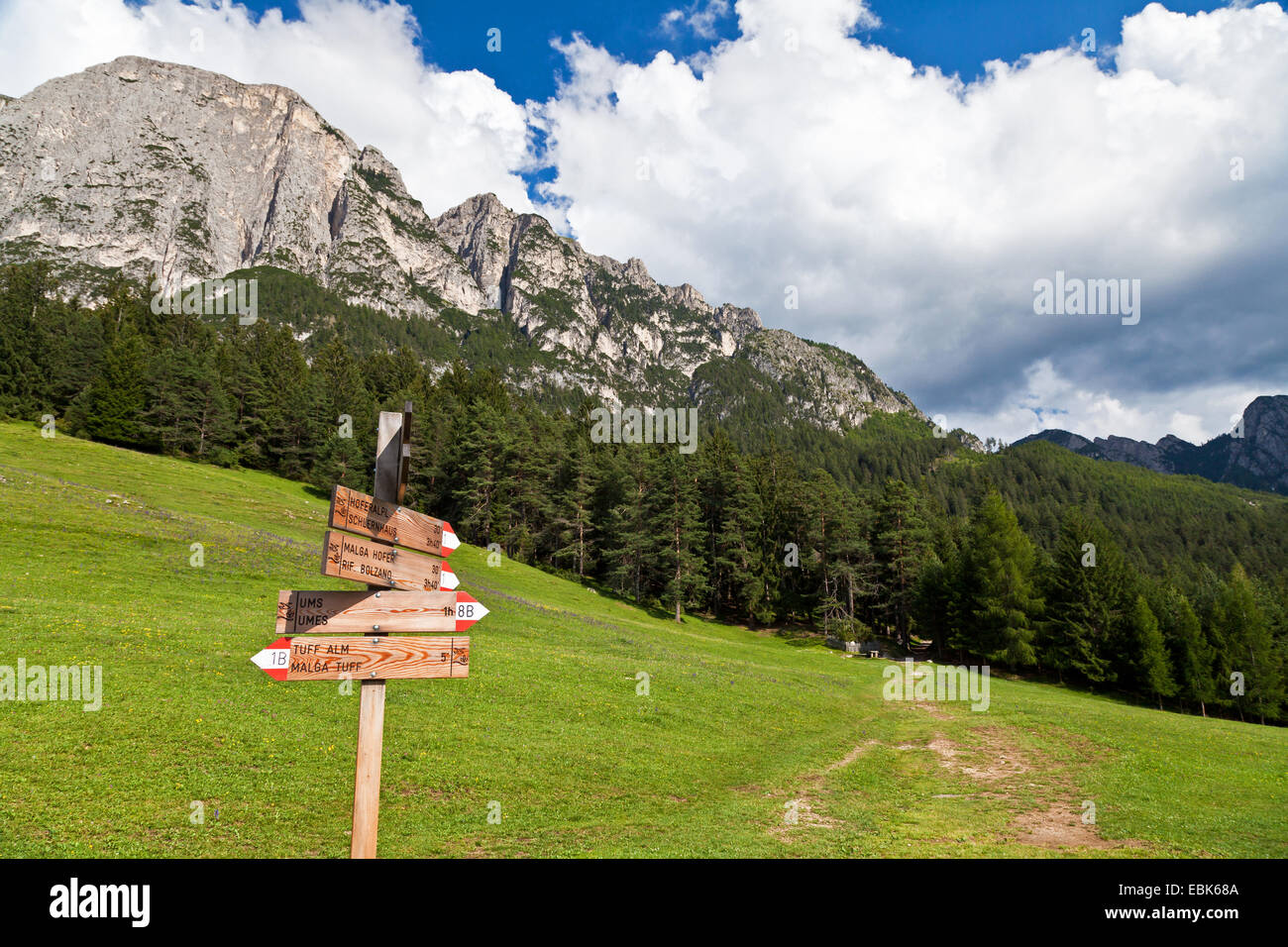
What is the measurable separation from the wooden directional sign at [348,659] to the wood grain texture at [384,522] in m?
1.12

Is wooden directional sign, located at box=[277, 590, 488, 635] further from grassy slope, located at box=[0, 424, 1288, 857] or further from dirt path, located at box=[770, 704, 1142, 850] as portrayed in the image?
dirt path, located at box=[770, 704, 1142, 850]

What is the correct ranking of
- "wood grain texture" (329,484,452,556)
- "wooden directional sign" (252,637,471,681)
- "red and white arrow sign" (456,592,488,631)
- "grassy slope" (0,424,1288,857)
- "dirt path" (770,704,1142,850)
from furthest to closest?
"dirt path" (770,704,1142,850)
"grassy slope" (0,424,1288,857)
"red and white arrow sign" (456,592,488,631)
"wood grain texture" (329,484,452,556)
"wooden directional sign" (252,637,471,681)

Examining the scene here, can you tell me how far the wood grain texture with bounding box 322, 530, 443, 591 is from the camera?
20.3ft

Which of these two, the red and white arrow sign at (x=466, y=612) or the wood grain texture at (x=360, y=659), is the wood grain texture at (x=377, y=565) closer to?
the red and white arrow sign at (x=466, y=612)

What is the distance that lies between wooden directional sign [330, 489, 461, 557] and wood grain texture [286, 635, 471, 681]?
1108 millimetres

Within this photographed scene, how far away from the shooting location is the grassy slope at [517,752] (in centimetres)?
1122

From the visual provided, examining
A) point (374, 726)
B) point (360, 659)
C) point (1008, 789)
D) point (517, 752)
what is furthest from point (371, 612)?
point (1008, 789)

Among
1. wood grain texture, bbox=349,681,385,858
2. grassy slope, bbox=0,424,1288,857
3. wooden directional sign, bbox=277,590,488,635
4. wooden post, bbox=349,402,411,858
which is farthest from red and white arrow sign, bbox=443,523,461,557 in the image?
grassy slope, bbox=0,424,1288,857

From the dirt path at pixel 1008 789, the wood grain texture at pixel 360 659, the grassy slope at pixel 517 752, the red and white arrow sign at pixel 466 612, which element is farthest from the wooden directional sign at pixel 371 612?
the dirt path at pixel 1008 789

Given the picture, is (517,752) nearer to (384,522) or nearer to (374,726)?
(374,726)
